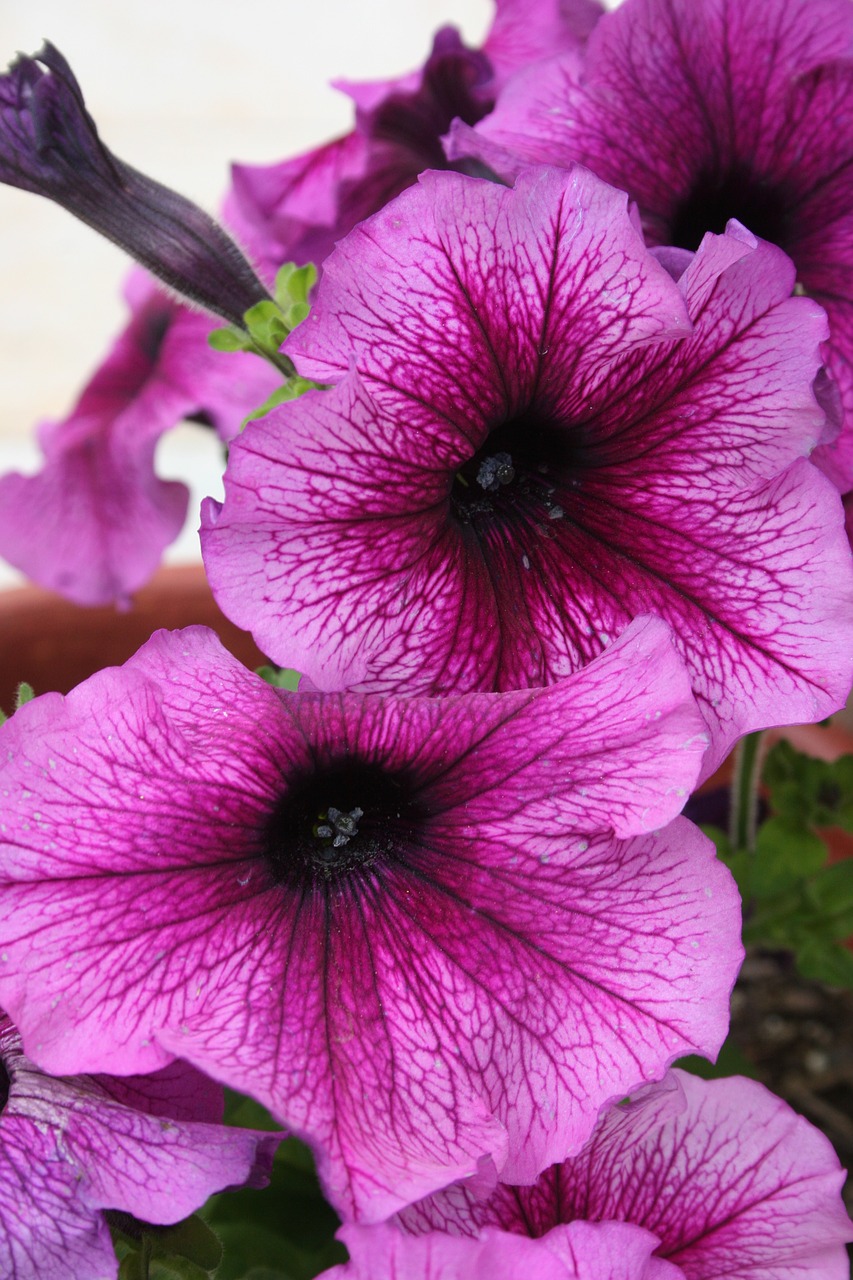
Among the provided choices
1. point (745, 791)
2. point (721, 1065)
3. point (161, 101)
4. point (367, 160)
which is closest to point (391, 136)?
point (367, 160)

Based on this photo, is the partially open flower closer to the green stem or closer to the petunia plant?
the petunia plant

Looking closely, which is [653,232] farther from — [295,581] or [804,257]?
[295,581]

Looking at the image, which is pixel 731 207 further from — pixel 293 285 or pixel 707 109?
pixel 293 285

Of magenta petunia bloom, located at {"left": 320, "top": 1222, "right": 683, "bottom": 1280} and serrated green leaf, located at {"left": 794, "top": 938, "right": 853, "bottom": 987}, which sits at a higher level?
magenta petunia bloom, located at {"left": 320, "top": 1222, "right": 683, "bottom": 1280}

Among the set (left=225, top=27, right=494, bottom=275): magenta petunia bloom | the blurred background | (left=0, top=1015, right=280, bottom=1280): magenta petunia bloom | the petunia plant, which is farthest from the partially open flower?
the blurred background

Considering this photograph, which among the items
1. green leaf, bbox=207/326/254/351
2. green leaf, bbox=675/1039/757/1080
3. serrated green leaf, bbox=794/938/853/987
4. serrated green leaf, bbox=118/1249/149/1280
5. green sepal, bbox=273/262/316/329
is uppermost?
green sepal, bbox=273/262/316/329

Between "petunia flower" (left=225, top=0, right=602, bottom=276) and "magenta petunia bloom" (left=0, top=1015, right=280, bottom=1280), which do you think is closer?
"magenta petunia bloom" (left=0, top=1015, right=280, bottom=1280)
